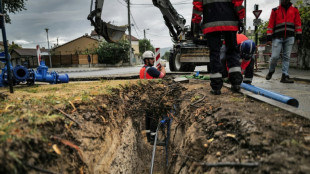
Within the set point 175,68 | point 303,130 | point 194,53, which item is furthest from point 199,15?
point 175,68

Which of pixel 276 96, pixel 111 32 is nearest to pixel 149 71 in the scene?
pixel 111 32

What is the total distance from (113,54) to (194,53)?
2761 cm

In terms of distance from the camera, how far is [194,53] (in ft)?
29.3

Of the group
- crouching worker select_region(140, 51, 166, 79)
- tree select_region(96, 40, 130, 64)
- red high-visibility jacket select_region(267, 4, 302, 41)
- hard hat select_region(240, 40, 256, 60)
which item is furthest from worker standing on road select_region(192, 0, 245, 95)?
tree select_region(96, 40, 130, 64)

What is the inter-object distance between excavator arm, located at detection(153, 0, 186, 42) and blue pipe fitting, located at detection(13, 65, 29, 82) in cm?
630

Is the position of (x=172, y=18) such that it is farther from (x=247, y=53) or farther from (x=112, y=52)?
(x=112, y=52)

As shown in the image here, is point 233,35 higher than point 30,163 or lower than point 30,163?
higher

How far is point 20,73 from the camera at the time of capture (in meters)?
4.51

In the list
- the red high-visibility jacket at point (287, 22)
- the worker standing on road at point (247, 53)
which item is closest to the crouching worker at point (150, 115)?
the worker standing on road at point (247, 53)

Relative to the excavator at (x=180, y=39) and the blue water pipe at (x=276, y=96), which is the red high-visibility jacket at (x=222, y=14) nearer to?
the blue water pipe at (x=276, y=96)

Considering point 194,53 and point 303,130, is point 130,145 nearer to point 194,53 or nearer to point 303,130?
point 303,130

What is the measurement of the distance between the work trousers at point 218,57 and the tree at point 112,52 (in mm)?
32264

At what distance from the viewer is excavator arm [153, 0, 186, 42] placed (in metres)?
9.15

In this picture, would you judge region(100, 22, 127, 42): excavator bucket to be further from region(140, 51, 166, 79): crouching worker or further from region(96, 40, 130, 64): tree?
region(96, 40, 130, 64): tree
